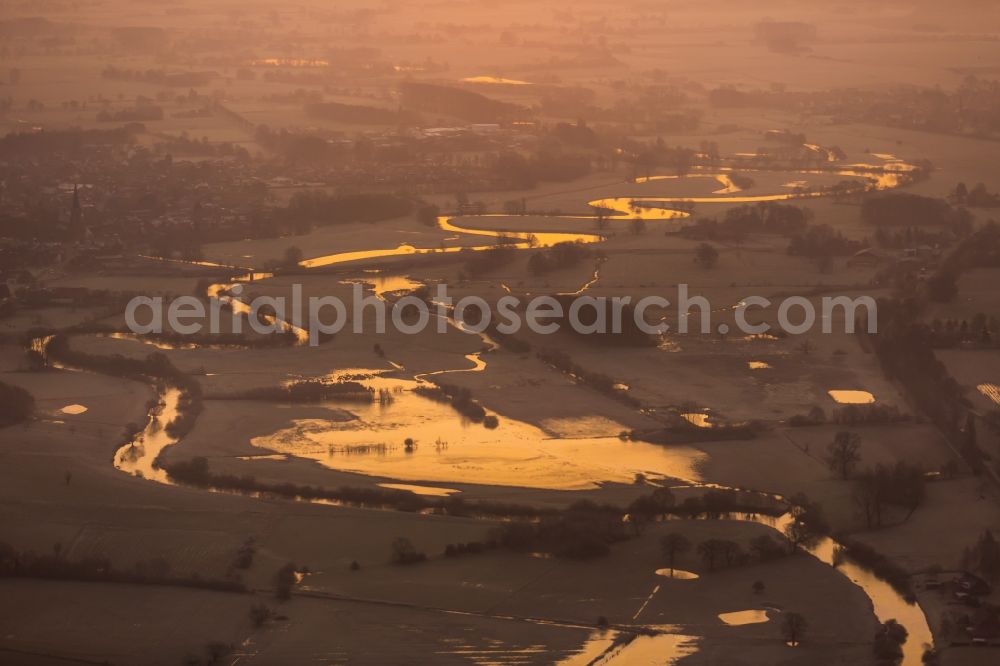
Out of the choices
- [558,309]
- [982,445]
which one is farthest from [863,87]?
[982,445]

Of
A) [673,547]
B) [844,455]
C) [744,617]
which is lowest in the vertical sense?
[744,617]

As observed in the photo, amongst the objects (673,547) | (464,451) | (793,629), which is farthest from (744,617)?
(464,451)

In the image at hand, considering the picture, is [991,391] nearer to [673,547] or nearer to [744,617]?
[673,547]

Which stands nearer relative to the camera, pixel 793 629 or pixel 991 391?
pixel 793 629

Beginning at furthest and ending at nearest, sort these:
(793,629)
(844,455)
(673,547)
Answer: (844,455) → (673,547) → (793,629)

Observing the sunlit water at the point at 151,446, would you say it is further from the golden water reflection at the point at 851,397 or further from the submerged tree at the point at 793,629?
the golden water reflection at the point at 851,397

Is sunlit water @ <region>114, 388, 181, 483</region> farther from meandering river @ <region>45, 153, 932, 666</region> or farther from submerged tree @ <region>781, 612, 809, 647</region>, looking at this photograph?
submerged tree @ <region>781, 612, 809, 647</region>

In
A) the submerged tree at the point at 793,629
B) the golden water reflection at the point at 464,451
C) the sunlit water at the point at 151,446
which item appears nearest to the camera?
the submerged tree at the point at 793,629

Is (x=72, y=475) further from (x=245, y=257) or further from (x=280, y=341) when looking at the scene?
(x=245, y=257)

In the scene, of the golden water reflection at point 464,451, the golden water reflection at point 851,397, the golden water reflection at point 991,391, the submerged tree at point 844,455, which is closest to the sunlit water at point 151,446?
the golden water reflection at point 464,451

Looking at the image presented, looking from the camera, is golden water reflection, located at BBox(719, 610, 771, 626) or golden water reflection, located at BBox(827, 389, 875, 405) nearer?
golden water reflection, located at BBox(719, 610, 771, 626)

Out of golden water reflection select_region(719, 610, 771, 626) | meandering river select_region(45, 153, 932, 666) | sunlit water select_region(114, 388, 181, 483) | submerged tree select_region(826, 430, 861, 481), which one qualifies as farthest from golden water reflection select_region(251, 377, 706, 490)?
golden water reflection select_region(719, 610, 771, 626)
